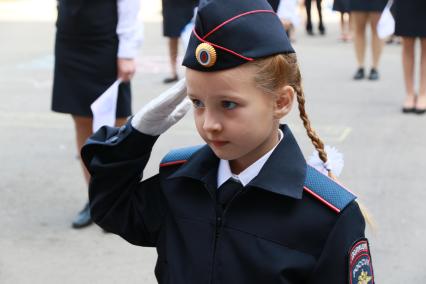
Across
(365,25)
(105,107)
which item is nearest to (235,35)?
(105,107)

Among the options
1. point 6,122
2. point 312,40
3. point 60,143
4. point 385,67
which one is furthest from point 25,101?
point 312,40

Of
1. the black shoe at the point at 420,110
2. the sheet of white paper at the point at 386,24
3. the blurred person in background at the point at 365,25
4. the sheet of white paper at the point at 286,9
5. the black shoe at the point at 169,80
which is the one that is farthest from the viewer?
the black shoe at the point at 169,80

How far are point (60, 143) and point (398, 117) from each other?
2970 mm

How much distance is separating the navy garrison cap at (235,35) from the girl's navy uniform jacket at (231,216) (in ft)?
0.92

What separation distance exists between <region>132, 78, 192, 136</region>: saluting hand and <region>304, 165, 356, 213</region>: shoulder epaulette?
381 millimetres

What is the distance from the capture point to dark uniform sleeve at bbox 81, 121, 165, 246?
84.7 inches

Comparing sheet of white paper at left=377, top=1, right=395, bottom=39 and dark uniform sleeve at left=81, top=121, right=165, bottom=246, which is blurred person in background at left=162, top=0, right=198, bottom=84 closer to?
sheet of white paper at left=377, top=1, right=395, bottom=39

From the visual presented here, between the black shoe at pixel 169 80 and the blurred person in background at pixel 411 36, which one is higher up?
the blurred person in background at pixel 411 36

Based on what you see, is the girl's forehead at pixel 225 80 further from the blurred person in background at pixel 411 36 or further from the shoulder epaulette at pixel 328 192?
the blurred person in background at pixel 411 36

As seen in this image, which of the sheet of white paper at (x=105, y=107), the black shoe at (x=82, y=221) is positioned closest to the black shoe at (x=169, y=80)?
the black shoe at (x=82, y=221)

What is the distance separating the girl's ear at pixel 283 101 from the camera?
1945 mm

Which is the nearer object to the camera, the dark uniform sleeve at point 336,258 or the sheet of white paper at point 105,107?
the dark uniform sleeve at point 336,258

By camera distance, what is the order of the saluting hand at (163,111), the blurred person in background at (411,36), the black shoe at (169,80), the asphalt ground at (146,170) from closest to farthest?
1. the saluting hand at (163,111)
2. the asphalt ground at (146,170)
3. the blurred person in background at (411,36)
4. the black shoe at (169,80)

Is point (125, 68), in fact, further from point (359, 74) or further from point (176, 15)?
point (359, 74)
